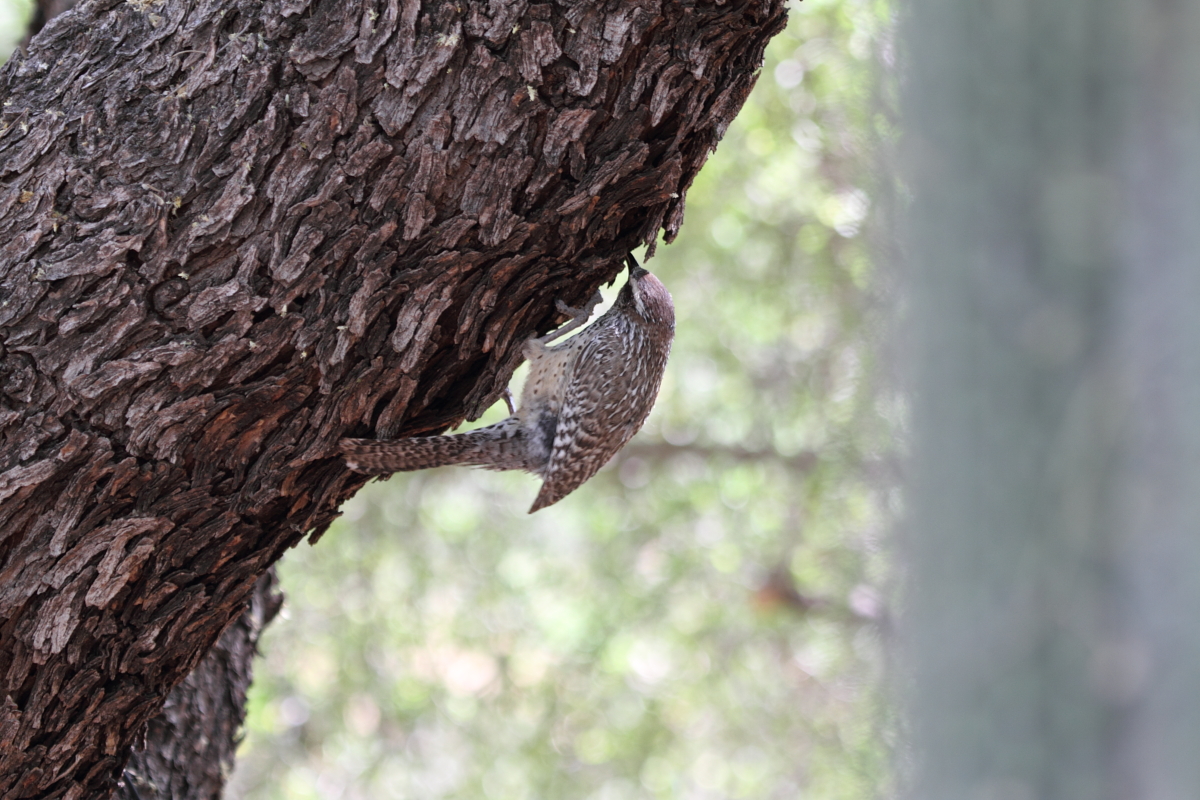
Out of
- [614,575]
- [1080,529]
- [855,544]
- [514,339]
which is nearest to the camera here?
[1080,529]

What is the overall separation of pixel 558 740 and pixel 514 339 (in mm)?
5118

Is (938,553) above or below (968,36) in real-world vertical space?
below

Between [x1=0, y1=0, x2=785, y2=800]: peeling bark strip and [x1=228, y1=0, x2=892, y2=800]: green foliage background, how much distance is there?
4285 millimetres

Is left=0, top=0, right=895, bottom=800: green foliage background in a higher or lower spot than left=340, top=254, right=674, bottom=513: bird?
lower

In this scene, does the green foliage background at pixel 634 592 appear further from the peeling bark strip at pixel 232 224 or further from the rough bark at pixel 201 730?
the peeling bark strip at pixel 232 224

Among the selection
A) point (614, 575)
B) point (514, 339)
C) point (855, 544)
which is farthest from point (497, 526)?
point (855, 544)

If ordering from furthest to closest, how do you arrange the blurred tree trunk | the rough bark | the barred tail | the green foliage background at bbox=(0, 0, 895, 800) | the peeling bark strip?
the green foliage background at bbox=(0, 0, 895, 800)
the rough bark
the barred tail
the peeling bark strip
the blurred tree trunk

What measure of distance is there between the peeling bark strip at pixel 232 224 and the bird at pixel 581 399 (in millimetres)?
582

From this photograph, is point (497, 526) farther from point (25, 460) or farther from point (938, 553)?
point (938, 553)

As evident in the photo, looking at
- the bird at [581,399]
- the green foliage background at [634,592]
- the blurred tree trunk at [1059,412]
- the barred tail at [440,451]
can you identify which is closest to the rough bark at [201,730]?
the barred tail at [440,451]

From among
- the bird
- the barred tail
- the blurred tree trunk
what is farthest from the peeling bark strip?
the blurred tree trunk

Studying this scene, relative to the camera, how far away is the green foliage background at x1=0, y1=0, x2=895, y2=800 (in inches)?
251

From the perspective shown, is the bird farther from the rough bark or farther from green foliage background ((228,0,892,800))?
green foliage background ((228,0,892,800))

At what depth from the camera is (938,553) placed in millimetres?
594
